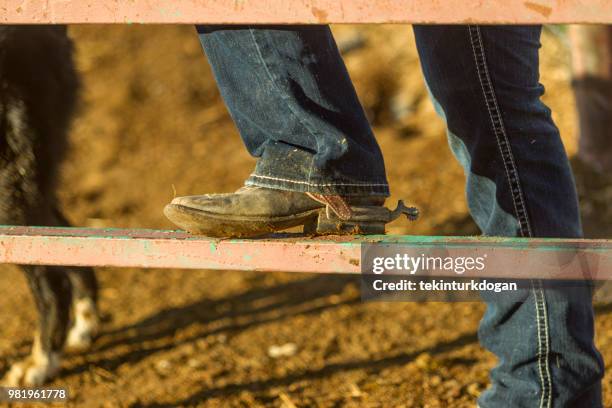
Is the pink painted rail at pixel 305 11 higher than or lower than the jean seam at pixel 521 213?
higher

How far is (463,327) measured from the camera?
406 cm

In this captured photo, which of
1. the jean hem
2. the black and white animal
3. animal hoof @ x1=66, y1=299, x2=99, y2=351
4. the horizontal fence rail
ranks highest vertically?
the black and white animal


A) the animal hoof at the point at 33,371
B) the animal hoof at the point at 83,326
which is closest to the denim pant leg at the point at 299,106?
the animal hoof at the point at 33,371

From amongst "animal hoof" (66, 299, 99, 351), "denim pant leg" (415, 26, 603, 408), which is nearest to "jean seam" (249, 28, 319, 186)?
"denim pant leg" (415, 26, 603, 408)

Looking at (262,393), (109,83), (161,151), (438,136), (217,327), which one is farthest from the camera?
(109,83)

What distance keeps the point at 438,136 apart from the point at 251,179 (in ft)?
14.7

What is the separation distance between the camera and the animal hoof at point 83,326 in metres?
4.23

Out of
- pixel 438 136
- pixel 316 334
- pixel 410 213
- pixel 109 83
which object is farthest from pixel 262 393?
pixel 109 83

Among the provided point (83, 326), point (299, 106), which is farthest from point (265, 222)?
point (83, 326)

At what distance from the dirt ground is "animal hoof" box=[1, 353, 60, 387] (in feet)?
0.22

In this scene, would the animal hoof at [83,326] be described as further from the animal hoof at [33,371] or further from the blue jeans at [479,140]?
the blue jeans at [479,140]

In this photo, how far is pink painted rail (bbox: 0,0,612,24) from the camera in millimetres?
1876

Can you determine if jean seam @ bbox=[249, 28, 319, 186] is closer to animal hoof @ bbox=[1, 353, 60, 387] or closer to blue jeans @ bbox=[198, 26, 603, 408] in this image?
blue jeans @ bbox=[198, 26, 603, 408]

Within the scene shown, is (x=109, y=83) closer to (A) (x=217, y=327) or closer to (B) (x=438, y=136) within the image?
(B) (x=438, y=136)
